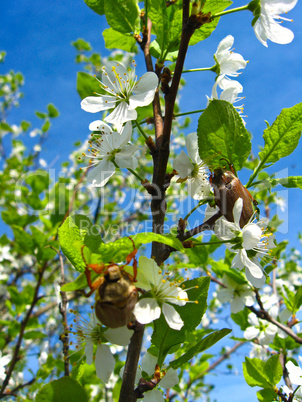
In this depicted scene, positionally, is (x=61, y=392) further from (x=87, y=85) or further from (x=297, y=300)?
(x=297, y=300)

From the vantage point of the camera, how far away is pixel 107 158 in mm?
1420

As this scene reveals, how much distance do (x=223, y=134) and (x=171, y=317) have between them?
59cm

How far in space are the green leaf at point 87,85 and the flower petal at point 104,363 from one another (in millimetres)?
1041

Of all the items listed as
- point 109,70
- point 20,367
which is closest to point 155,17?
point 109,70

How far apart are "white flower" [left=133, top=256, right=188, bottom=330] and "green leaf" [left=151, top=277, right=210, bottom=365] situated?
0.18ft

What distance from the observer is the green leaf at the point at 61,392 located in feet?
2.99

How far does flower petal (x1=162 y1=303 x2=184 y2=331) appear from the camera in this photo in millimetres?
922

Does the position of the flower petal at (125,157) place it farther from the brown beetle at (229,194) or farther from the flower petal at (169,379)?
the flower petal at (169,379)

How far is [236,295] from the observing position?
2195mm

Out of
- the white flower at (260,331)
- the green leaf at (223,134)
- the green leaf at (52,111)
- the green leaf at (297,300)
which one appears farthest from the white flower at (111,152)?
the green leaf at (52,111)

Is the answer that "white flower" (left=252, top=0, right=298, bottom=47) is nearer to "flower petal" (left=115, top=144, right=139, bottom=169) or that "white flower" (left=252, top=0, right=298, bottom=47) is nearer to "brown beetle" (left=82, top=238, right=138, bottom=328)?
"flower petal" (left=115, top=144, right=139, bottom=169)

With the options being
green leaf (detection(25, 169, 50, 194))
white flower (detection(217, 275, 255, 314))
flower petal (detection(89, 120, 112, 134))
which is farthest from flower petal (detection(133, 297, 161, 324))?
green leaf (detection(25, 169, 50, 194))

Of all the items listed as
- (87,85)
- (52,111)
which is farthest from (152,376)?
(52,111)

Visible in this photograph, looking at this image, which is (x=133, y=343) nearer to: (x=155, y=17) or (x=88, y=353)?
(x=88, y=353)
